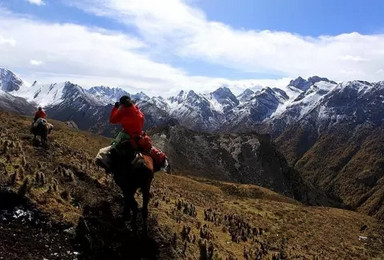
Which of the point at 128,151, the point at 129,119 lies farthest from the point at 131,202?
the point at 129,119

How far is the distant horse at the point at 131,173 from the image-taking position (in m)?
16.9

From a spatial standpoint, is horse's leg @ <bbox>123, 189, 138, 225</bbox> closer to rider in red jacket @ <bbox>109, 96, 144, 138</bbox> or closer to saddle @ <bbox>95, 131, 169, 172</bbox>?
saddle @ <bbox>95, 131, 169, 172</bbox>

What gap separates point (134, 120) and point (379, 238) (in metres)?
35.4

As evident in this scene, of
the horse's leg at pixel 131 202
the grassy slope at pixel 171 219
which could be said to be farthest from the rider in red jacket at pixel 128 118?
the grassy slope at pixel 171 219

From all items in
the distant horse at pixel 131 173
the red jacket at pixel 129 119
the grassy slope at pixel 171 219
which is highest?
the red jacket at pixel 129 119

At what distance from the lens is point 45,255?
1497 centimetres

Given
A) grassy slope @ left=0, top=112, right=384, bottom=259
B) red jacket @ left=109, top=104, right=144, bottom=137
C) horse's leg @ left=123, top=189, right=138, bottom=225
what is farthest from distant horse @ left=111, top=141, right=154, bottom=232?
grassy slope @ left=0, top=112, right=384, bottom=259

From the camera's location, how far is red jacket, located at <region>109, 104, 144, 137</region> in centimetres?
1812

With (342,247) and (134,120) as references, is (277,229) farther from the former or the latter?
(134,120)

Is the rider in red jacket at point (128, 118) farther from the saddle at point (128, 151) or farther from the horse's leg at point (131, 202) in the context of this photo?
the horse's leg at point (131, 202)

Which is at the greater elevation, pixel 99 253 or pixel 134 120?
pixel 134 120

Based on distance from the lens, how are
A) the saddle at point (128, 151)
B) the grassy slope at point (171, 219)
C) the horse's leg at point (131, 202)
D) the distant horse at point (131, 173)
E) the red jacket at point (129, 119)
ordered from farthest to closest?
1. the grassy slope at point (171, 219)
2. the red jacket at point (129, 119)
3. the saddle at point (128, 151)
4. the horse's leg at point (131, 202)
5. the distant horse at point (131, 173)

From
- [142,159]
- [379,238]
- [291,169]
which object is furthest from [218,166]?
[142,159]

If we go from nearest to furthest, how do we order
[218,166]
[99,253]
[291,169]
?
[99,253] < [218,166] < [291,169]
